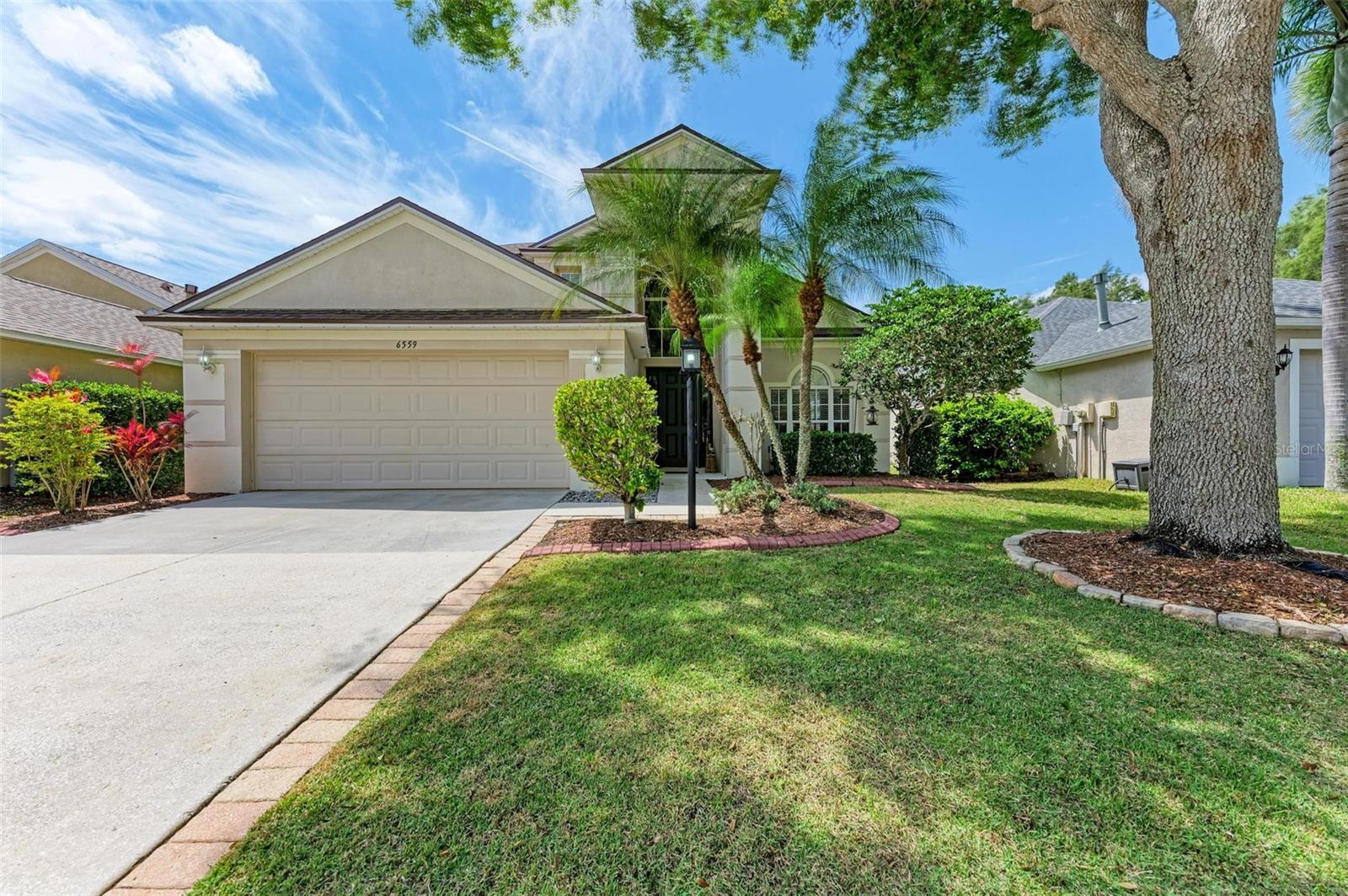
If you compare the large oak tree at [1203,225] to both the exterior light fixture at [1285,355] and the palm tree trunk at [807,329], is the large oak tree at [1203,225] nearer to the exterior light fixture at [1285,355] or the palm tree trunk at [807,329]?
the palm tree trunk at [807,329]

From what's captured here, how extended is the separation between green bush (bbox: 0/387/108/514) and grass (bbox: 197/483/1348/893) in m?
8.68

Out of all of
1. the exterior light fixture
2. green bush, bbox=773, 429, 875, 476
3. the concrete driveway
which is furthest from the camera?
green bush, bbox=773, 429, 875, 476

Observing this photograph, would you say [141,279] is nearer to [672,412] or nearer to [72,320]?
[72,320]

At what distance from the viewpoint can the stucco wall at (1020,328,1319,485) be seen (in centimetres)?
1012

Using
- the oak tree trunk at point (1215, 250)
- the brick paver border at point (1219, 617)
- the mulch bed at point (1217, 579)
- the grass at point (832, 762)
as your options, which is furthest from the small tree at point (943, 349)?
the grass at point (832, 762)

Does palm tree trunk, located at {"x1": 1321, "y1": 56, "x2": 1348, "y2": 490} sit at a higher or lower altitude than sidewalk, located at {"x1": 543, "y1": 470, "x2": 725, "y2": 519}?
higher

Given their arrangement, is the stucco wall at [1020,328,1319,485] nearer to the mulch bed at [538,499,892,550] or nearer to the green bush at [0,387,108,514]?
the mulch bed at [538,499,892,550]

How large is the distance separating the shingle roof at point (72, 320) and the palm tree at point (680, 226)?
11140 millimetres

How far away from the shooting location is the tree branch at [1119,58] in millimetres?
4535

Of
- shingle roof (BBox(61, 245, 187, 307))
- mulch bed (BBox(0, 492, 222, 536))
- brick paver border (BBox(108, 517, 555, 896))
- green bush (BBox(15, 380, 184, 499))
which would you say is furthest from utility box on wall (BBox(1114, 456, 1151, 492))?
shingle roof (BBox(61, 245, 187, 307))

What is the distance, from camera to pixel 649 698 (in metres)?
2.61

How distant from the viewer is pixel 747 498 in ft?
23.2

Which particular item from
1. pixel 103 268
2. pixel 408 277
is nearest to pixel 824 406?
pixel 408 277

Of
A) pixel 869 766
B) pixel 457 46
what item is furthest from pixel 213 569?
pixel 457 46
